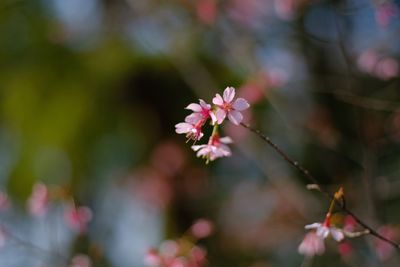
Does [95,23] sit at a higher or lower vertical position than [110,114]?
higher

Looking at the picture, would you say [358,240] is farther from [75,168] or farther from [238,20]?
[75,168]

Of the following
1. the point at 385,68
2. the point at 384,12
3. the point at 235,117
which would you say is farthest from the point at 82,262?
the point at 385,68

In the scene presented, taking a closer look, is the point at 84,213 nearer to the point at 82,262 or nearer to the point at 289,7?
the point at 82,262

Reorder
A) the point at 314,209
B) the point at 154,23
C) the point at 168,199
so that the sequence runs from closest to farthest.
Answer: the point at 314,209 → the point at 154,23 → the point at 168,199

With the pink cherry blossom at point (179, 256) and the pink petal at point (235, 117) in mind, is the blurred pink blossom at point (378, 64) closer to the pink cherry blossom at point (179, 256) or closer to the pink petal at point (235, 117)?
the pink cherry blossom at point (179, 256)

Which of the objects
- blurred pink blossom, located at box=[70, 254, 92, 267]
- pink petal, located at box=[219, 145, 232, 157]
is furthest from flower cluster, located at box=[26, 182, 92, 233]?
pink petal, located at box=[219, 145, 232, 157]

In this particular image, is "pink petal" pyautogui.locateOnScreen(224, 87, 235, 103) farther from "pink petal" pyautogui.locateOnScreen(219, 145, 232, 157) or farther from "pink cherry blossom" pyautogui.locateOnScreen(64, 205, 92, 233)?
"pink cherry blossom" pyautogui.locateOnScreen(64, 205, 92, 233)

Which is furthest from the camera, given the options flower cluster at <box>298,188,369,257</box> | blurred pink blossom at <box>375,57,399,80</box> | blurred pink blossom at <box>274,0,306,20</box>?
blurred pink blossom at <box>274,0,306,20</box>

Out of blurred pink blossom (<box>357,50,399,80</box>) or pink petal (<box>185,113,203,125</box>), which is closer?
pink petal (<box>185,113,203,125</box>)

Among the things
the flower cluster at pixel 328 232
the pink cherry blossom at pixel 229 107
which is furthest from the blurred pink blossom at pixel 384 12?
the pink cherry blossom at pixel 229 107

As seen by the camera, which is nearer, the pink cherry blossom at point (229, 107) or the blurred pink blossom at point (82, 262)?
the pink cherry blossom at point (229, 107)

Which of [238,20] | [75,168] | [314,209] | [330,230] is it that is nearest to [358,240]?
[314,209]
